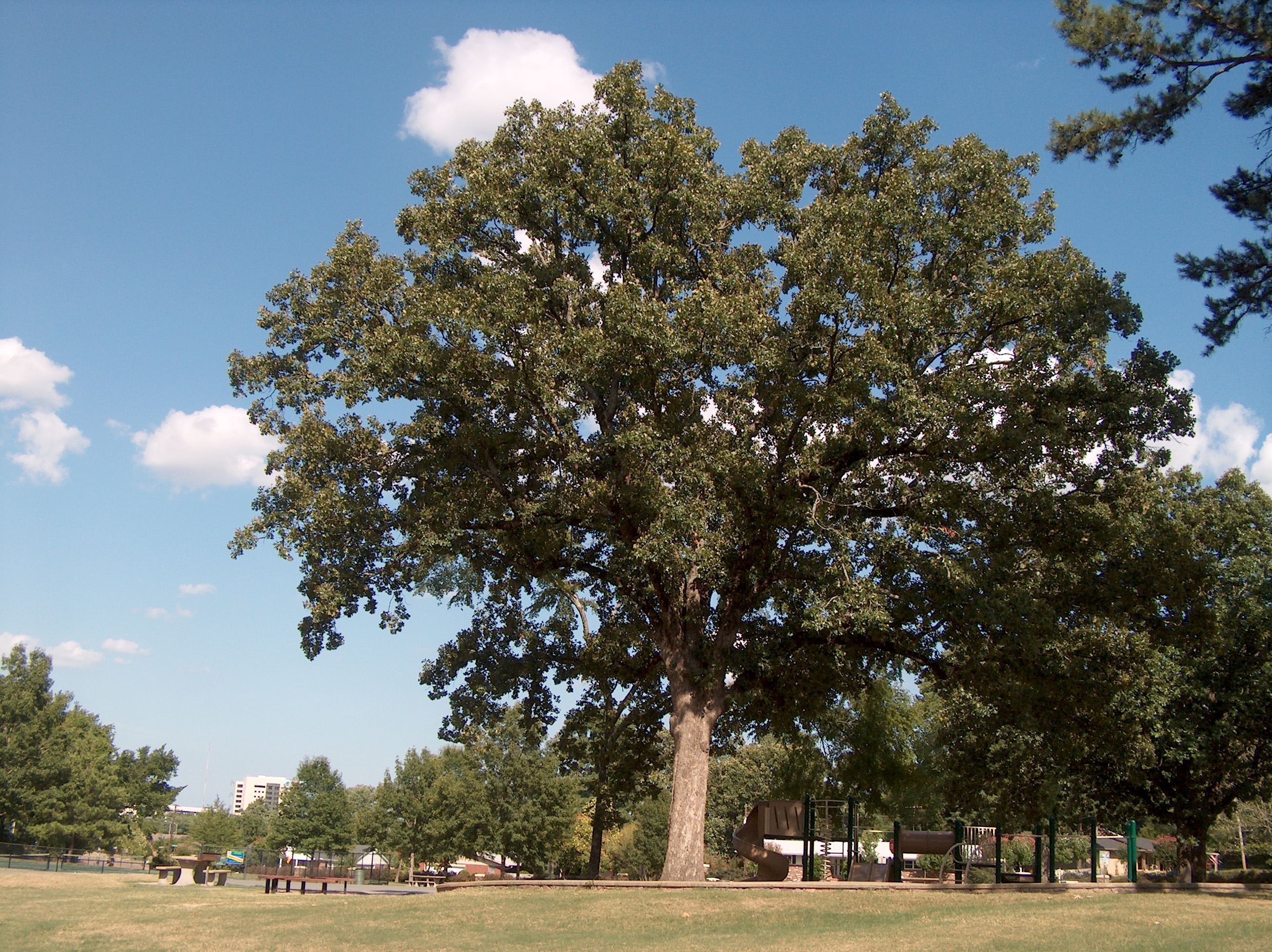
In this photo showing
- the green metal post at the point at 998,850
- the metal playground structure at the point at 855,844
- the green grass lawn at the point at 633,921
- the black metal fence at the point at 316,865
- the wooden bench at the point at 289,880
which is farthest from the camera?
the black metal fence at the point at 316,865

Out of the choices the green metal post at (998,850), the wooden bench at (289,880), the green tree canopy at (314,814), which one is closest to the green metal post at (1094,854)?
the green metal post at (998,850)

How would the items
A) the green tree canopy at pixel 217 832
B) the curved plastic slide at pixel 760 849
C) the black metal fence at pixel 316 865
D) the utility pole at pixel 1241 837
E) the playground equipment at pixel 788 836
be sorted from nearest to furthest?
the curved plastic slide at pixel 760 849 → the playground equipment at pixel 788 836 → the black metal fence at pixel 316 865 → the utility pole at pixel 1241 837 → the green tree canopy at pixel 217 832

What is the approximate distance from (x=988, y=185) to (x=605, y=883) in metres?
15.3

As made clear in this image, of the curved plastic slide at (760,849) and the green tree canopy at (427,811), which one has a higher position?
the curved plastic slide at (760,849)

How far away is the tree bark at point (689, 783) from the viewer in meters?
18.1

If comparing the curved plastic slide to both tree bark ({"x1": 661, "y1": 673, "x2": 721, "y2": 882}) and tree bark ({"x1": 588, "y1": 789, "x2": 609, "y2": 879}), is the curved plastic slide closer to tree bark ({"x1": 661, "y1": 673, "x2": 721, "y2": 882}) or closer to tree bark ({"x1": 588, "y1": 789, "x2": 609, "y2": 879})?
tree bark ({"x1": 661, "y1": 673, "x2": 721, "y2": 882})

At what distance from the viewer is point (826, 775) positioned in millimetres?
37844

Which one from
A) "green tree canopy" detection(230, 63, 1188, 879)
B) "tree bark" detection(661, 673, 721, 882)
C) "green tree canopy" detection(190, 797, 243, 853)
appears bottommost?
"green tree canopy" detection(190, 797, 243, 853)

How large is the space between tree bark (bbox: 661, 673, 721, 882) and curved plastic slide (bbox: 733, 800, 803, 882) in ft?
13.2

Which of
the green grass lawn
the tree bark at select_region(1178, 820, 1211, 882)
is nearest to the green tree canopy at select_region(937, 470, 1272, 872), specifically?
the tree bark at select_region(1178, 820, 1211, 882)

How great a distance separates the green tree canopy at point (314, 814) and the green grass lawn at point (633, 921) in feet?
127

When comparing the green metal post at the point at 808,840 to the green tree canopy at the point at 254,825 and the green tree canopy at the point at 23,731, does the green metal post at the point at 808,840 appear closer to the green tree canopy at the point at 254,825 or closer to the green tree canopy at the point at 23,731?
the green tree canopy at the point at 23,731

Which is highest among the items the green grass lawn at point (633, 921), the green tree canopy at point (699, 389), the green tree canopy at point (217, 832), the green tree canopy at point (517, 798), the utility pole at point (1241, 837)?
the green tree canopy at point (699, 389)

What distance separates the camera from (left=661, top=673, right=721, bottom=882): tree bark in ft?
59.5
